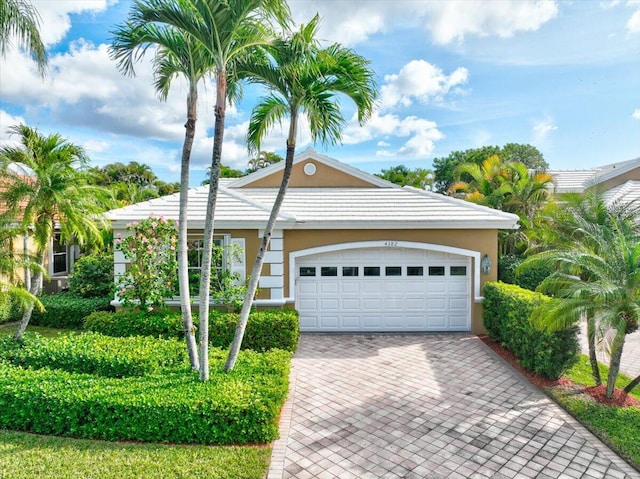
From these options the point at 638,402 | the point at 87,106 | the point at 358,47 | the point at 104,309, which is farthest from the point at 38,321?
the point at 638,402

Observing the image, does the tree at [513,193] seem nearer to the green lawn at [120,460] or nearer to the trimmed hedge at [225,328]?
the trimmed hedge at [225,328]

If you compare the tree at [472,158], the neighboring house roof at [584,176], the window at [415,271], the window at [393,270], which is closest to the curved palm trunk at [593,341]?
the window at [415,271]

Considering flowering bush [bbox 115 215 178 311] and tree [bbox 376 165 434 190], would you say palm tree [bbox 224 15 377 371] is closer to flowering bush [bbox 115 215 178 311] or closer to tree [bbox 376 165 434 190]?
flowering bush [bbox 115 215 178 311]

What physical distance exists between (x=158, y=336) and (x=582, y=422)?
891 centimetres

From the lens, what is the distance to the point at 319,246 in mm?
11852

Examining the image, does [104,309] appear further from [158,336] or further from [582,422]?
[582,422]

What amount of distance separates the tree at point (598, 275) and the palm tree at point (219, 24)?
6.39m

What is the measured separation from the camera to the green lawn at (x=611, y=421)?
567 cm

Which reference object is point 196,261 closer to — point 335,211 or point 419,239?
point 335,211

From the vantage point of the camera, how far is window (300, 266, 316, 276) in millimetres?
12078

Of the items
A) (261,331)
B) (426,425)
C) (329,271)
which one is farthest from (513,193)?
(426,425)

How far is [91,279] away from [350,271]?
31.2ft

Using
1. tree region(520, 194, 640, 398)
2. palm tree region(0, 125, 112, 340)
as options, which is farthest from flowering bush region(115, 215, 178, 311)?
tree region(520, 194, 640, 398)

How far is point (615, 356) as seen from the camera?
A: 7.00 meters
